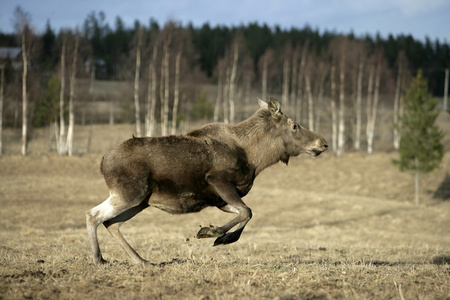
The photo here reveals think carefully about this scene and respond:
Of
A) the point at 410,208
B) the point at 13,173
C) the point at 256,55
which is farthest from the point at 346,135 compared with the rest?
the point at 256,55

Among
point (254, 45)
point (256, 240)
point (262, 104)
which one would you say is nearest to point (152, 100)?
point (256, 240)

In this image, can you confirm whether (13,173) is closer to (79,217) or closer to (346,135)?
(79,217)

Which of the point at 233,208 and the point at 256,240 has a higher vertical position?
the point at 233,208

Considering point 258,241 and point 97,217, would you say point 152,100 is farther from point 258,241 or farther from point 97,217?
point 97,217

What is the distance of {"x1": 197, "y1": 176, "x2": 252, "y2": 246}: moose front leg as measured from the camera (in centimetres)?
665

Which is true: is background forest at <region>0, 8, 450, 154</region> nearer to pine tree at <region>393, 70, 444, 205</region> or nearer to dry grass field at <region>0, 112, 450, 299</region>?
dry grass field at <region>0, 112, 450, 299</region>

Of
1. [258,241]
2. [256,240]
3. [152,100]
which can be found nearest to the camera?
[258,241]

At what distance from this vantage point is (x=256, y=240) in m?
14.6

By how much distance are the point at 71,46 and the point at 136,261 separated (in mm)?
36981

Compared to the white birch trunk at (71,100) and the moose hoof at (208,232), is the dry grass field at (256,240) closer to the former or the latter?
the moose hoof at (208,232)

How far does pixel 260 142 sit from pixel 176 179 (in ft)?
5.95

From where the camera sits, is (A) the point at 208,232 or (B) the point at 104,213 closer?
(A) the point at 208,232

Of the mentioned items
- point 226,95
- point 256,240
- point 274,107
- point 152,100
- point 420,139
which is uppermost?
point 226,95

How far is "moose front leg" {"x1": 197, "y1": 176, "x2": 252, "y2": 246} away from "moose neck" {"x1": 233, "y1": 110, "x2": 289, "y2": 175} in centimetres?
96
